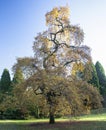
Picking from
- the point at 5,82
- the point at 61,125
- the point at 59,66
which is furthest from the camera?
the point at 5,82

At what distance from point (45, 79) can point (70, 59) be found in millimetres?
4166

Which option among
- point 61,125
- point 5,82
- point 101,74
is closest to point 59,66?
point 61,125

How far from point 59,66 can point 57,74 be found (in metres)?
1.55

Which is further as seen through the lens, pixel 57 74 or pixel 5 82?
pixel 5 82

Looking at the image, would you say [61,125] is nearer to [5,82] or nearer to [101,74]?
[5,82]

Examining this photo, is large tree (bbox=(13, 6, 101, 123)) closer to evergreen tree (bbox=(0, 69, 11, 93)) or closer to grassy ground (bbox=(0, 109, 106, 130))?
grassy ground (bbox=(0, 109, 106, 130))

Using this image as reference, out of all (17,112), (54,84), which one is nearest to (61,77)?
(54,84)

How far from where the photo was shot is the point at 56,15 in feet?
104

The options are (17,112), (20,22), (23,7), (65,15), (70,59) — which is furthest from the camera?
(17,112)

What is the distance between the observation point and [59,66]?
29312 mm

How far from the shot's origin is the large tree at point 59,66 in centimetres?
2719

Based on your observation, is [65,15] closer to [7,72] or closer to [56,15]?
[56,15]

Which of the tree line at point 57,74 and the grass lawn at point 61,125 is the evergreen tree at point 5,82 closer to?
the tree line at point 57,74

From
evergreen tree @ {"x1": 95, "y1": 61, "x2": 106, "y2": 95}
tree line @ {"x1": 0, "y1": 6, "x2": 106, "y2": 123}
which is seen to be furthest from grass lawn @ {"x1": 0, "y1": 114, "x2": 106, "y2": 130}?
evergreen tree @ {"x1": 95, "y1": 61, "x2": 106, "y2": 95}
